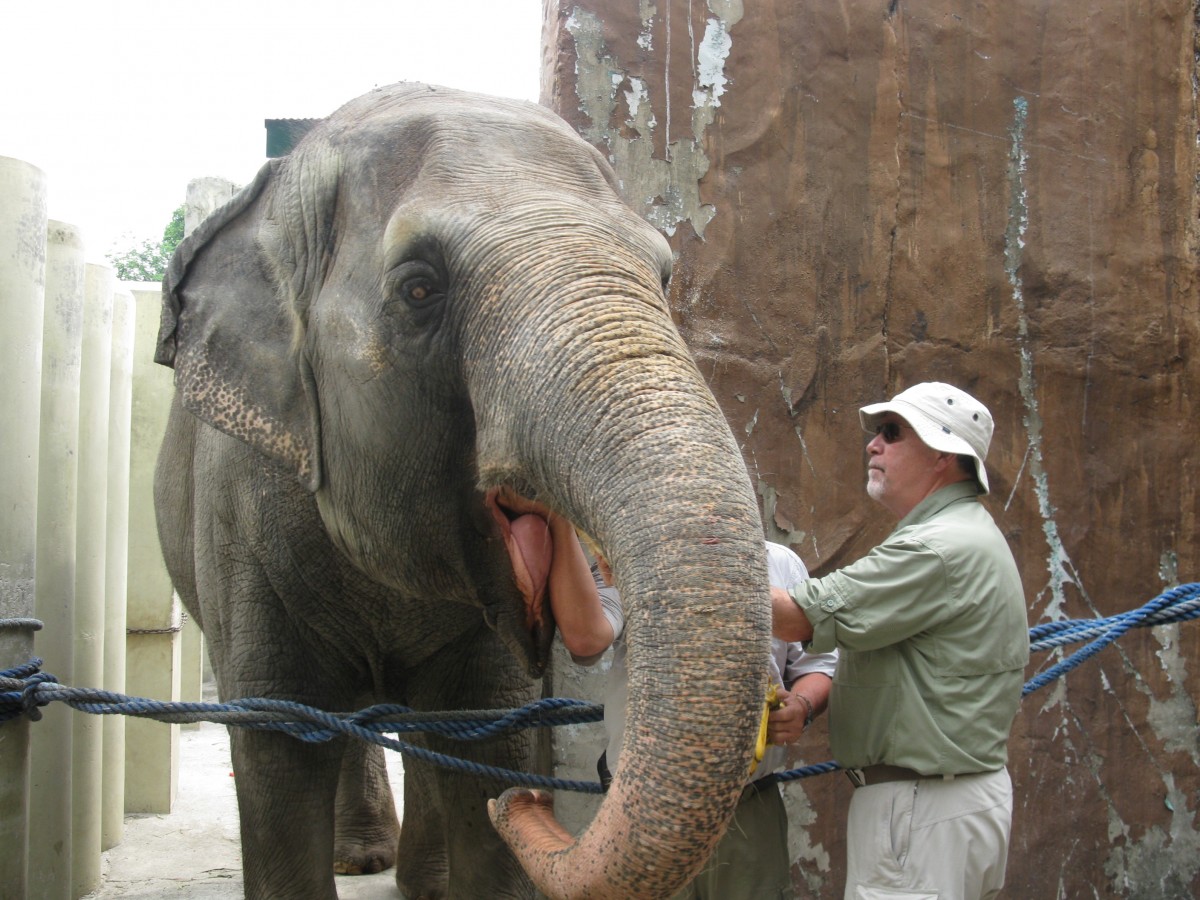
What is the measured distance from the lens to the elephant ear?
2.76m

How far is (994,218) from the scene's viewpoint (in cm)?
425

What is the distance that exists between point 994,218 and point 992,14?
69cm

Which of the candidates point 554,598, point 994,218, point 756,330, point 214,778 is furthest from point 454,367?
point 214,778

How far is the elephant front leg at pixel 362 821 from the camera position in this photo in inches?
204

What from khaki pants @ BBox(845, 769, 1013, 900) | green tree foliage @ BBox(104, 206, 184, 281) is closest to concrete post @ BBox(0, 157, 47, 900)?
khaki pants @ BBox(845, 769, 1013, 900)

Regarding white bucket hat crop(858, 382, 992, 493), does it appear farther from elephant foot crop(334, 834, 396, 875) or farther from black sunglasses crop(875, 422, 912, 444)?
elephant foot crop(334, 834, 396, 875)

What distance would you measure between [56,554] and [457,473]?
2.50m

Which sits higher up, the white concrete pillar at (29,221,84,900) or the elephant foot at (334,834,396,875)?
the white concrete pillar at (29,221,84,900)

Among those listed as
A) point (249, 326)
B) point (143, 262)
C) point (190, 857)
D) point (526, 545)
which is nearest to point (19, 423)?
point (249, 326)

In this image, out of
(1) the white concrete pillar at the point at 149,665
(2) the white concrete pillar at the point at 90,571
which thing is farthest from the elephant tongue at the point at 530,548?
(1) the white concrete pillar at the point at 149,665

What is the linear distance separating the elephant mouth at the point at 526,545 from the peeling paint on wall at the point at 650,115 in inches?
65.1

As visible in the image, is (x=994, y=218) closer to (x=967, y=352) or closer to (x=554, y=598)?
(x=967, y=352)

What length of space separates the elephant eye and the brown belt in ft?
4.45

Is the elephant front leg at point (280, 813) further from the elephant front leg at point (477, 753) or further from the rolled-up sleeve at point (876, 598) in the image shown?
the rolled-up sleeve at point (876, 598)
